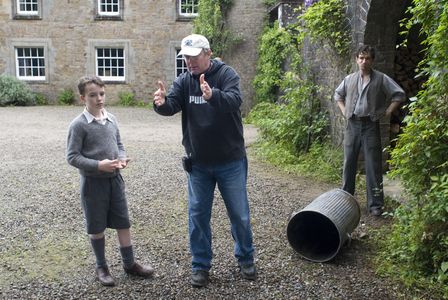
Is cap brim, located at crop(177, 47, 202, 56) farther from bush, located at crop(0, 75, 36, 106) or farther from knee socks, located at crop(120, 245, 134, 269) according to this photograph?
bush, located at crop(0, 75, 36, 106)

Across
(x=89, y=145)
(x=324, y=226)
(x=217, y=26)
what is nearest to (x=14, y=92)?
(x=217, y=26)

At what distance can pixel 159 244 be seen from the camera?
4.87 m

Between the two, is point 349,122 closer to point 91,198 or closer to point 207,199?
point 207,199

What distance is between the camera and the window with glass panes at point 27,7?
21.2 metres

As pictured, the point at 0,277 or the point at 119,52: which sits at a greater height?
the point at 119,52

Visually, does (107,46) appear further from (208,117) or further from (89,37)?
(208,117)

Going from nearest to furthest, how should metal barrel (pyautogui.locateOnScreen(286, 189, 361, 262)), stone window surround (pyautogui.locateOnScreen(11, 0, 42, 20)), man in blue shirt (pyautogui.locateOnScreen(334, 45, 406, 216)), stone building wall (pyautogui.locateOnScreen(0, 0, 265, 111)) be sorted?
metal barrel (pyautogui.locateOnScreen(286, 189, 361, 262))
man in blue shirt (pyautogui.locateOnScreen(334, 45, 406, 216))
stone window surround (pyautogui.locateOnScreen(11, 0, 42, 20))
stone building wall (pyautogui.locateOnScreen(0, 0, 265, 111))

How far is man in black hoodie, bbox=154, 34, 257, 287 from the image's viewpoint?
369 centimetres

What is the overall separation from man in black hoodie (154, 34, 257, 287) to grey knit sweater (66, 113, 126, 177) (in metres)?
0.48

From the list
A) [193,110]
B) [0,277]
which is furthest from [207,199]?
[0,277]

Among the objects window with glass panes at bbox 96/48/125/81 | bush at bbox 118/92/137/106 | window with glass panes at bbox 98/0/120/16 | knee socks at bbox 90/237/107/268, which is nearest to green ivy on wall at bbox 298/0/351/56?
knee socks at bbox 90/237/107/268

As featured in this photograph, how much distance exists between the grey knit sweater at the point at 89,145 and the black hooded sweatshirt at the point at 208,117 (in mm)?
468

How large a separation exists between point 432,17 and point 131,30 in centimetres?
1848

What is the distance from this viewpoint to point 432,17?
4.07 m
